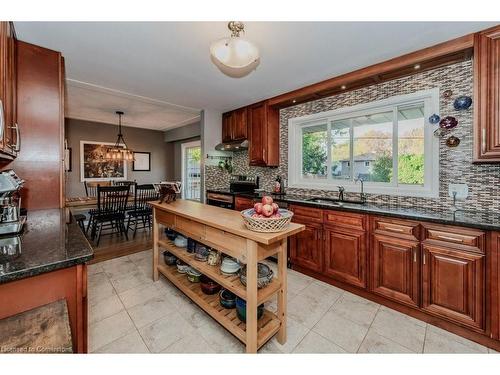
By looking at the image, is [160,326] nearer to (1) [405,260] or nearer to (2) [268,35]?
(1) [405,260]

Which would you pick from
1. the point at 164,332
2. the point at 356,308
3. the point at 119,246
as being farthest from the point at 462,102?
the point at 119,246

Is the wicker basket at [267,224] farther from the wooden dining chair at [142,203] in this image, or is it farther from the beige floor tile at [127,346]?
the wooden dining chair at [142,203]

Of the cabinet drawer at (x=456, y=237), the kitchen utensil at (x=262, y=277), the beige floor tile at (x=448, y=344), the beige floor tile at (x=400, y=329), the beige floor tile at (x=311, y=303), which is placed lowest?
the beige floor tile at (x=448, y=344)

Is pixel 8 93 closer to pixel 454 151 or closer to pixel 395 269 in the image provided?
pixel 395 269

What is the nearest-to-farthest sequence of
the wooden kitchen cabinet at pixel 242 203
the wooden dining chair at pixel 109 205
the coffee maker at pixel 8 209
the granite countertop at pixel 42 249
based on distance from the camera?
the granite countertop at pixel 42 249 < the coffee maker at pixel 8 209 < the wooden kitchen cabinet at pixel 242 203 < the wooden dining chair at pixel 109 205

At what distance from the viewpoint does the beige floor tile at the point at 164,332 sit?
1.62 meters

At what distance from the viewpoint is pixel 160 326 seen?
1.81 m

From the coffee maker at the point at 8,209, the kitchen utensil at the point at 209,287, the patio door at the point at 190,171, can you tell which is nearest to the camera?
the coffee maker at the point at 8,209

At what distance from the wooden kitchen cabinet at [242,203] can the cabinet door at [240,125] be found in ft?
3.75

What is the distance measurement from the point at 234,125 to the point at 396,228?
3.03 meters

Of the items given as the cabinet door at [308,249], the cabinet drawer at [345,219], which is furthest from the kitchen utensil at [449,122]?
the cabinet door at [308,249]

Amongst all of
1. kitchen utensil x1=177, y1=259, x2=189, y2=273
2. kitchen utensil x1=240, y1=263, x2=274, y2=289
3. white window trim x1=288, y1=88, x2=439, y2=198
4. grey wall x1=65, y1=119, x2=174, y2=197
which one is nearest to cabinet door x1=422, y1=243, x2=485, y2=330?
white window trim x1=288, y1=88, x2=439, y2=198

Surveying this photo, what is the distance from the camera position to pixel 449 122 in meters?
2.04

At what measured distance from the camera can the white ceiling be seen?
1746 millimetres
